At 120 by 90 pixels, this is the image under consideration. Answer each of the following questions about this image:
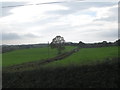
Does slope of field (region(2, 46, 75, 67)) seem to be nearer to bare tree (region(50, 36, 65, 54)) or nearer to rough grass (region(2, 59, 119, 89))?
bare tree (region(50, 36, 65, 54))

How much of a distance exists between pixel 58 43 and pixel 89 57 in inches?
146

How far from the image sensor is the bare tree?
2104 centimetres

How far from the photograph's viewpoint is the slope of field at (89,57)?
54.5ft

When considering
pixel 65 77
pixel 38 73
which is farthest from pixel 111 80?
pixel 38 73

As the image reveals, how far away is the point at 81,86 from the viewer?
14.5 meters

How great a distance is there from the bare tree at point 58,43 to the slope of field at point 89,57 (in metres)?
1.36

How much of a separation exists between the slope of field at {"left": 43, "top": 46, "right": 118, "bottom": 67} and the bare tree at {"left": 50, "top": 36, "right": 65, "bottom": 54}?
1357 millimetres

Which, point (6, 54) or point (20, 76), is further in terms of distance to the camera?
point (6, 54)

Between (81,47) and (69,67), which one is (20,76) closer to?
(69,67)

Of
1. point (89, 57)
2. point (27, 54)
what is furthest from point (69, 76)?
point (27, 54)

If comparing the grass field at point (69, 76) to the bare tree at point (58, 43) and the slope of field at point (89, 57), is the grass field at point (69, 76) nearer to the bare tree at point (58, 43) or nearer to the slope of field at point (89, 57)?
the slope of field at point (89, 57)

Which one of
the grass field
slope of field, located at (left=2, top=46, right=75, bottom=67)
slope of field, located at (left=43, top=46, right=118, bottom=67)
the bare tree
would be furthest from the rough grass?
slope of field, located at (left=2, top=46, right=75, bottom=67)

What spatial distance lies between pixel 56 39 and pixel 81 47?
5.74 meters

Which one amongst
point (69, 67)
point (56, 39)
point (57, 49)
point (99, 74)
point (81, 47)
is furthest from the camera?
point (81, 47)
